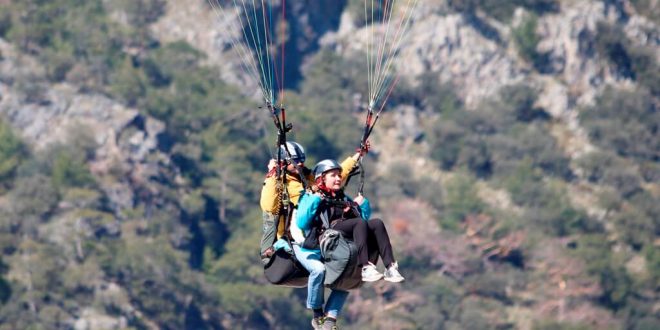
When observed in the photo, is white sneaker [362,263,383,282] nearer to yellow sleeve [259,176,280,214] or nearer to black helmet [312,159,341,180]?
black helmet [312,159,341,180]

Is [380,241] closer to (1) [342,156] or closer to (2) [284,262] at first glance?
(2) [284,262]

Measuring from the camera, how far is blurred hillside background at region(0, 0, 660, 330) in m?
65.4

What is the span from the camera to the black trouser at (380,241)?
63.7 ft

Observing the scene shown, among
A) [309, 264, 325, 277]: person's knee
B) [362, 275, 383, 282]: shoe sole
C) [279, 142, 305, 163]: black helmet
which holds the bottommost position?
[362, 275, 383, 282]: shoe sole

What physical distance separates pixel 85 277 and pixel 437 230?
56.2 feet

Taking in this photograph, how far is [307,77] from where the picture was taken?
87.0 metres

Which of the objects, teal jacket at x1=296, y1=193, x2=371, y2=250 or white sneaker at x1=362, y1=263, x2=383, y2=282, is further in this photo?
A: teal jacket at x1=296, y1=193, x2=371, y2=250

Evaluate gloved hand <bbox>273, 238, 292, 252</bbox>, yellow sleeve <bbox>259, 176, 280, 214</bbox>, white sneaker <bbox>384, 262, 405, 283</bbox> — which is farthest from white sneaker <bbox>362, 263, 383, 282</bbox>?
yellow sleeve <bbox>259, 176, 280, 214</bbox>

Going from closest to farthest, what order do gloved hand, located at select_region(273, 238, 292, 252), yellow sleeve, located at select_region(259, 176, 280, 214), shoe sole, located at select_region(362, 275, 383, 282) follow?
1. shoe sole, located at select_region(362, 275, 383, 282)
2. yellow sleeve, located at select_region(259, 176, 280, 214)
3. gloved hand, located at select_region(273, 238, 292, 252)

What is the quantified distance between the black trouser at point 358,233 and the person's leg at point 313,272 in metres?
0.44

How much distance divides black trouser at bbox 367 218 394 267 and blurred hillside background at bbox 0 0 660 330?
4311 cm

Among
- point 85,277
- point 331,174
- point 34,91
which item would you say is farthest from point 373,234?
point 34,91

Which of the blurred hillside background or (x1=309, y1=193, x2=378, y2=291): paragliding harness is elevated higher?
the blurred hillside background

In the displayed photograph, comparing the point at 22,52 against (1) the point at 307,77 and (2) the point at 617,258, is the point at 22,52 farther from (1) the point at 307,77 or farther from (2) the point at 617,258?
(2) the point at 617,258
